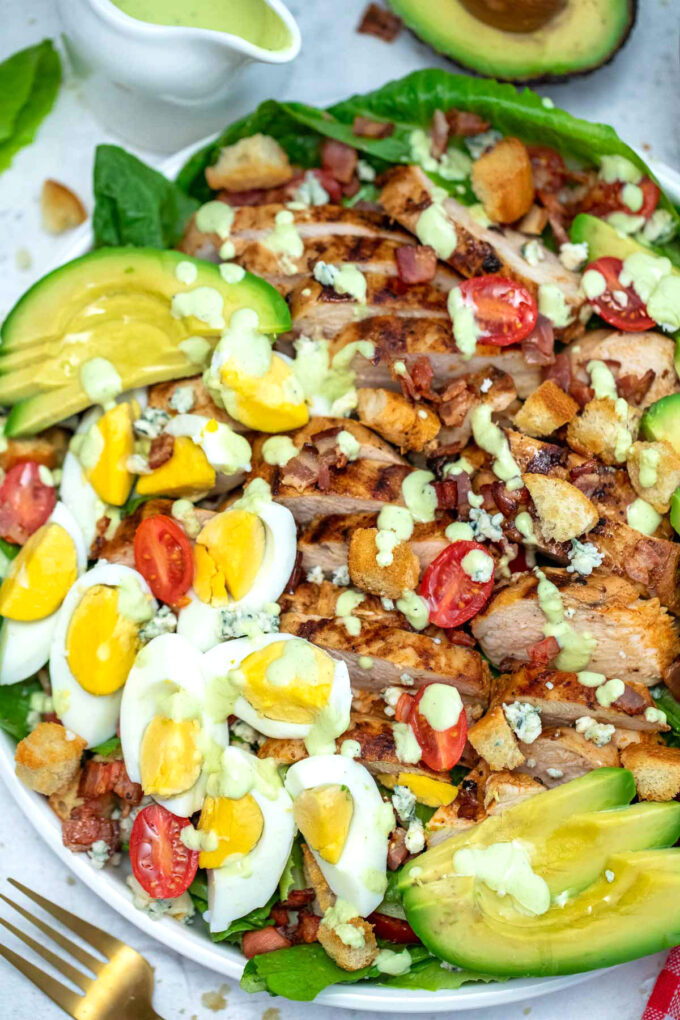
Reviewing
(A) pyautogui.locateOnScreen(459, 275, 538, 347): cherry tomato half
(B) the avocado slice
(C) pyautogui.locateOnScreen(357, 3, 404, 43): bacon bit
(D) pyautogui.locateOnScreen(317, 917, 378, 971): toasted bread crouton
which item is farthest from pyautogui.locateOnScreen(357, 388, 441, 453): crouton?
(C) pyautogui.locateOnScreen(357, 3, 404, 43): bacon bit

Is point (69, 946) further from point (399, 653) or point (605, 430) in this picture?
point (605, 430)

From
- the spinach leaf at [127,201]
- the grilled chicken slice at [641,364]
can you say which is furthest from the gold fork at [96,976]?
the grilled chicken slice at [641,364]

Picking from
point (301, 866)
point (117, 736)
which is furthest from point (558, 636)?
point (117, 736)

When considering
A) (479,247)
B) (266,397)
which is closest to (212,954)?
(266,397)

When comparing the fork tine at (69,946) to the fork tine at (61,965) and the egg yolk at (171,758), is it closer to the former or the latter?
the fork tine at (61,965)

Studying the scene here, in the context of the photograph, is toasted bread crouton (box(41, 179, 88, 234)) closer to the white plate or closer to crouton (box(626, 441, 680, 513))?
the white plate

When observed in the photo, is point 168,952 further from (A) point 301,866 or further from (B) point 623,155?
(B) point 623,155

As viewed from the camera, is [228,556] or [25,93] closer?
[228,556]
